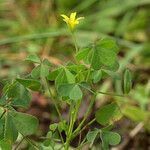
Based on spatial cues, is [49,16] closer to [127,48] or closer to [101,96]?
[127,48]

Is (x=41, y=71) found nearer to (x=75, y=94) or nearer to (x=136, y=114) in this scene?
(x=75, y=94)

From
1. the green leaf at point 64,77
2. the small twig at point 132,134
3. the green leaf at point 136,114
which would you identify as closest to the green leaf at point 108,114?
the green leaf at point 64,77

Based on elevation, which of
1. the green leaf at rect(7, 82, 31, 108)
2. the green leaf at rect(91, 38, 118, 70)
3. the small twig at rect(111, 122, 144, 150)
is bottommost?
the small twig at rect(111, 122, 144, 150)

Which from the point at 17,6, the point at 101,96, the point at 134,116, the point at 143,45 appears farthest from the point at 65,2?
the point at 134,116

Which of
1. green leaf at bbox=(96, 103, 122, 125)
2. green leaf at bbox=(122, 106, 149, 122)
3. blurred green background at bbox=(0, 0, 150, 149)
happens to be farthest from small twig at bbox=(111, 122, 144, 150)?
green leaf at bbox=(96, 103, 122, 125)

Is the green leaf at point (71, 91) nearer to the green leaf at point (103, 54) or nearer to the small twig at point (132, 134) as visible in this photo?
the green leaf at point (103, 54)

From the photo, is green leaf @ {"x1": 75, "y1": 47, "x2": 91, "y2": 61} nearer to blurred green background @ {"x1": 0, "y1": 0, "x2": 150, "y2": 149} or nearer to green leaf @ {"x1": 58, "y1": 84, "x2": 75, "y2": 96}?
green leaf @ {"x1": 58, "y1": 84, "x2": 75, "y2": 96}

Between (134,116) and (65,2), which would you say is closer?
(134,116)
